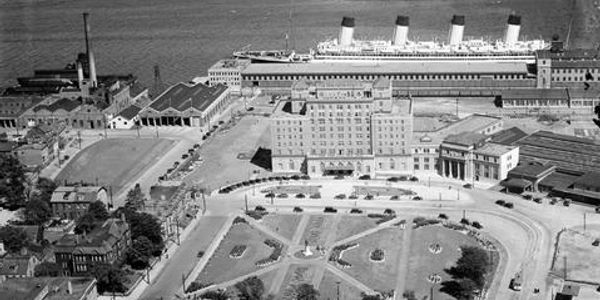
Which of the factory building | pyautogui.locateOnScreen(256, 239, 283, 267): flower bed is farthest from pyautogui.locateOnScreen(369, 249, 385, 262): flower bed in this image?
the factory building

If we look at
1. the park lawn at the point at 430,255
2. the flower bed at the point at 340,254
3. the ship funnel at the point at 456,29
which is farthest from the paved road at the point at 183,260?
the ship funnel at the point at 456,29

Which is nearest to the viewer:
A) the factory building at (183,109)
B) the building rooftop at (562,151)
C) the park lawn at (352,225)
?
the park lawn at (352,225)

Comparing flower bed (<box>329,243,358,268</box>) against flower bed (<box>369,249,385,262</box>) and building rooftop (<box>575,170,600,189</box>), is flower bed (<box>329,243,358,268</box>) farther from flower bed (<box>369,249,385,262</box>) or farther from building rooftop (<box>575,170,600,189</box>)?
building rooftop (<box>575,170,600,189</box>)

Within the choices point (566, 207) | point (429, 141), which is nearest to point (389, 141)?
point (429, 141)

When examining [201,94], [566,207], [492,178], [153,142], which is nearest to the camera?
[566,207]

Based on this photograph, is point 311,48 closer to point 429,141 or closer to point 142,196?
point 429,141

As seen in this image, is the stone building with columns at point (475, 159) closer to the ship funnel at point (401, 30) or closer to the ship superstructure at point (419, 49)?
the ship superstructure at point (419, 49)
